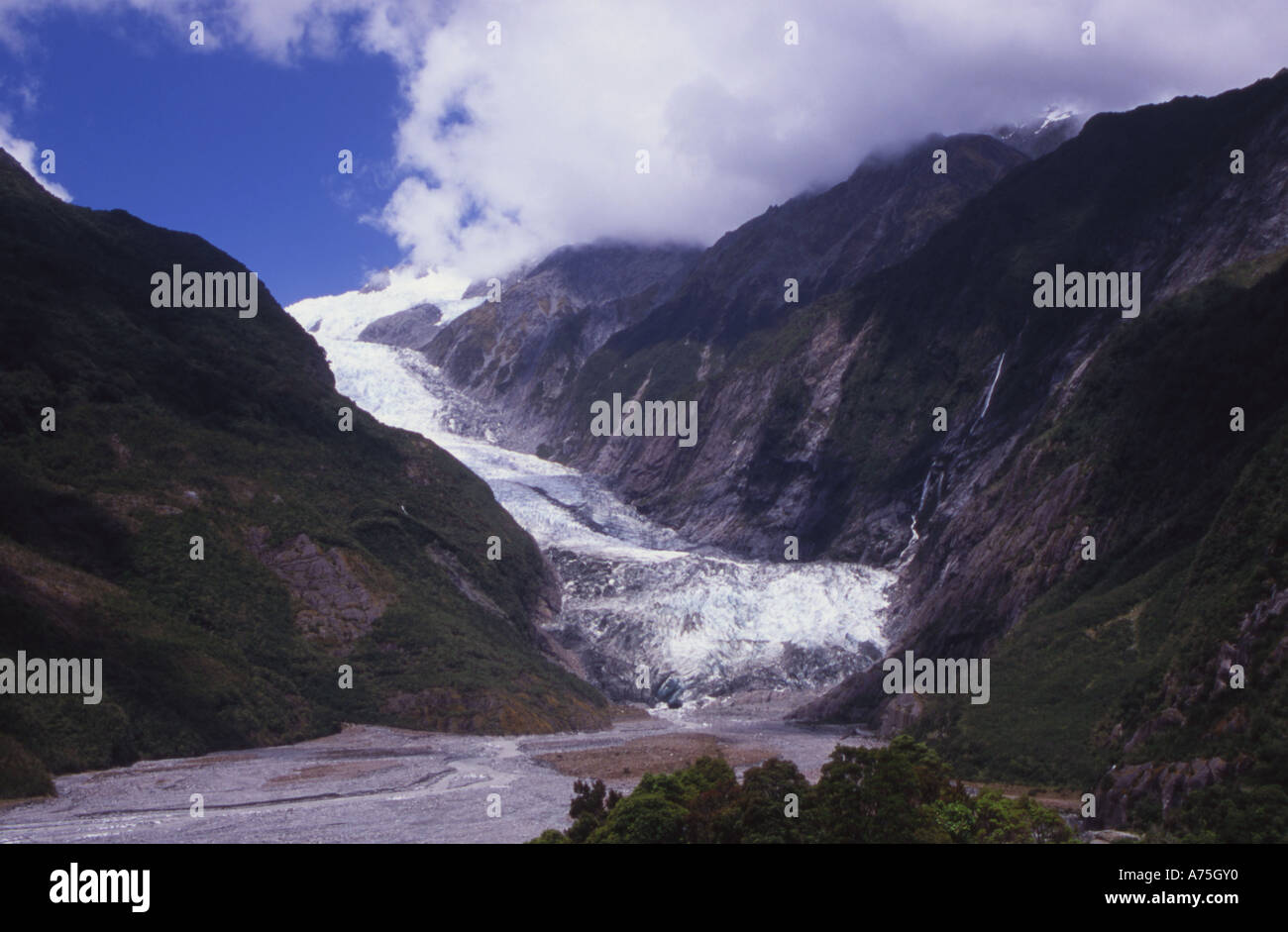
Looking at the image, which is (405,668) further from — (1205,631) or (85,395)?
(1205,631)

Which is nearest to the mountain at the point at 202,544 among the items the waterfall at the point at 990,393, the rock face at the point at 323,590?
the rock face at the point at 323,590

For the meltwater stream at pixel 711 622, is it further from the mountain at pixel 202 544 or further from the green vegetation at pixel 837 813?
the green vegetation at pixel 837 813

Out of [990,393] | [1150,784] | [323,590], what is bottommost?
[1150,784]

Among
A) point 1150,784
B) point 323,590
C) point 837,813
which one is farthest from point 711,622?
point 837,813

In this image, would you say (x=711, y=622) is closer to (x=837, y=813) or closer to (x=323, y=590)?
(x=323, y=590)

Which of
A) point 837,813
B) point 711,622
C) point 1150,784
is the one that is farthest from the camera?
point 711,622

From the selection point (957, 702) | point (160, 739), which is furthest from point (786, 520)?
point (160, 739)

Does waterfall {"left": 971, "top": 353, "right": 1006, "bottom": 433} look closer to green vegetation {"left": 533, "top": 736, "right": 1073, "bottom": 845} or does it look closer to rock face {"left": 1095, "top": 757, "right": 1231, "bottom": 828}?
rock face {"left": 1095, "top": 757, "right": 1231, "bottom": 828}
